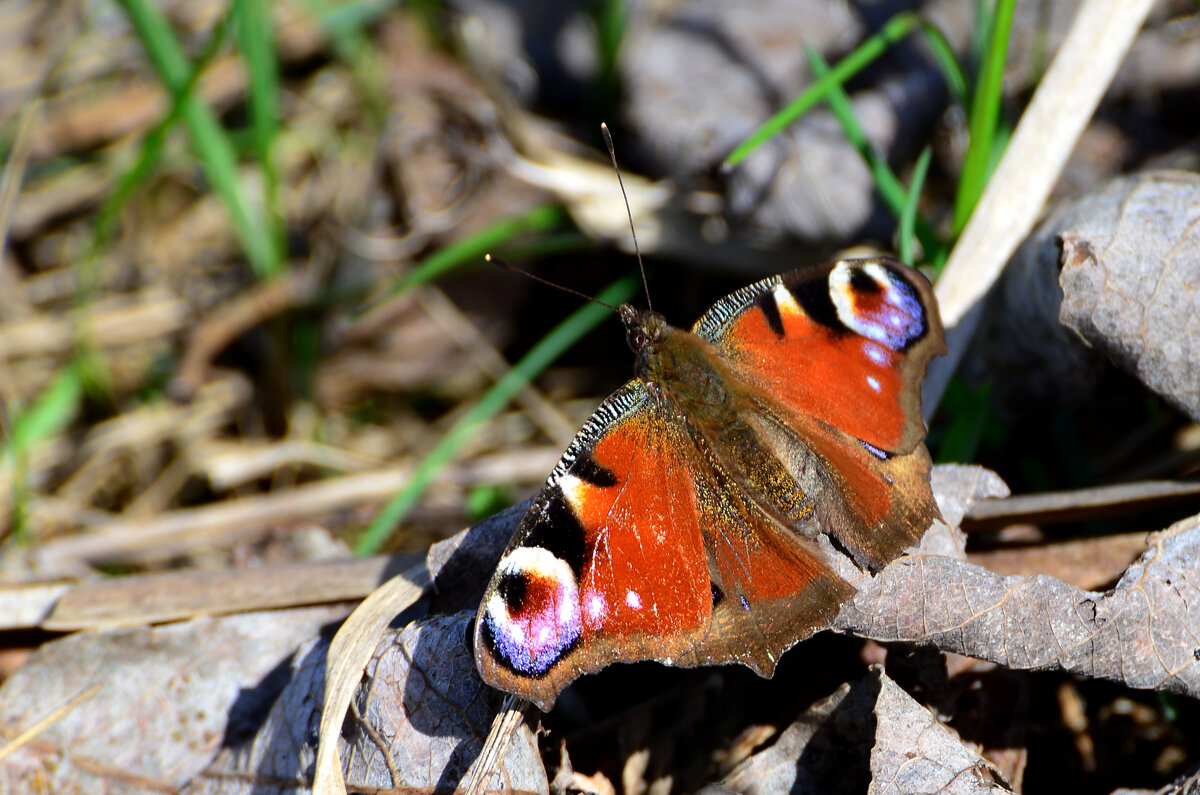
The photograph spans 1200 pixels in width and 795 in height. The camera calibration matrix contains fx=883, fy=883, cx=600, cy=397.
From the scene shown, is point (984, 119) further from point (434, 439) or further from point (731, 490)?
point (434, 439)

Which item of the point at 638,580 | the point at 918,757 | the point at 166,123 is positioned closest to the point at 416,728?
the point at 638,580

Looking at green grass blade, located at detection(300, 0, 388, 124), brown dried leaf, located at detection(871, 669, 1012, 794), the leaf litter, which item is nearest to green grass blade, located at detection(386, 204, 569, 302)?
the leaf litter

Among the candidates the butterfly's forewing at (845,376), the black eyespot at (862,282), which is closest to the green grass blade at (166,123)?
the butterfly's forewing at (845,376)

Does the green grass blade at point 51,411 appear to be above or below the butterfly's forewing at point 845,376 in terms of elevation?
below

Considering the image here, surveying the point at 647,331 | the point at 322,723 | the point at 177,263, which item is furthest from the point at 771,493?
the point at 177,263

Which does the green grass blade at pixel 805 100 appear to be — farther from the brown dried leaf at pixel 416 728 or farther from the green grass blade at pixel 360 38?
the green grass blade at pixel 360 38
